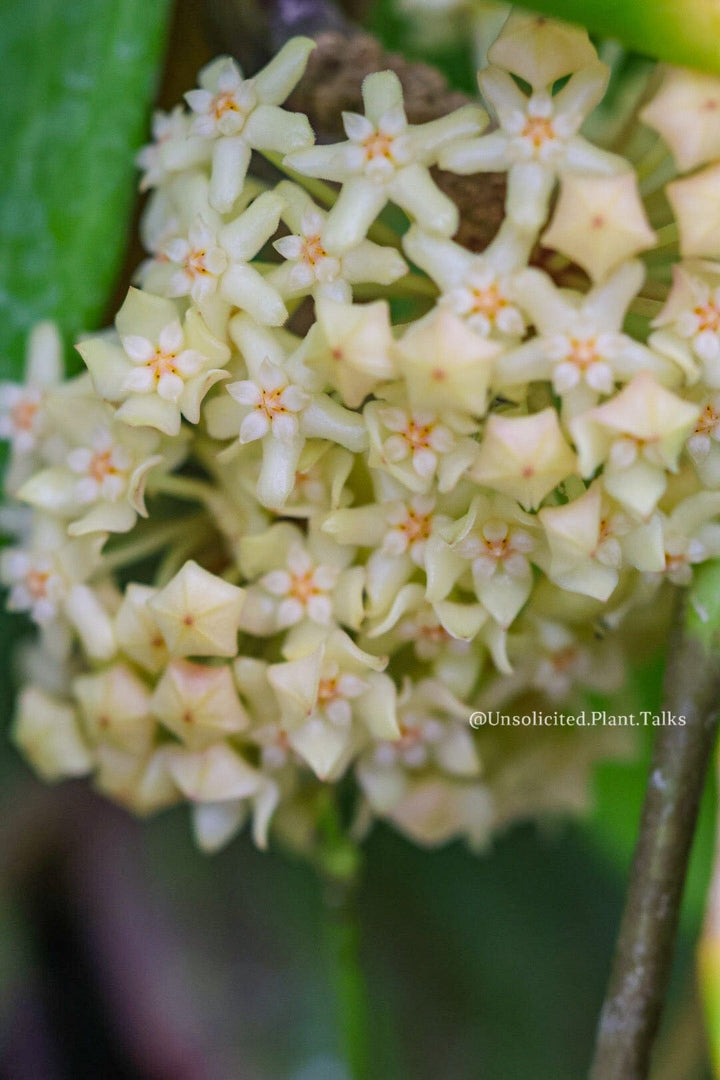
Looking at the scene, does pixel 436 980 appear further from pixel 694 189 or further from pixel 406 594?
pixel 694 189

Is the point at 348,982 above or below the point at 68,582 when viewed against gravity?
below

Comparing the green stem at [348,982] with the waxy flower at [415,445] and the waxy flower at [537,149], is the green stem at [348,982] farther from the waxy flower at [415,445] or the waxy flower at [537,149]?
the waxy flower at [537,149]

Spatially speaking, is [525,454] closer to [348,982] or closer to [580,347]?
[580,347]

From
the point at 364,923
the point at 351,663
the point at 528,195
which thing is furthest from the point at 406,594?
the point at 364,923

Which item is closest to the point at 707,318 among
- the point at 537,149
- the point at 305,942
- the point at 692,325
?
the point at 692,325

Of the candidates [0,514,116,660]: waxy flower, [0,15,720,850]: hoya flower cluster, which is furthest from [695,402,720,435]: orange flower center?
[0,514,116,660]: waxy flower

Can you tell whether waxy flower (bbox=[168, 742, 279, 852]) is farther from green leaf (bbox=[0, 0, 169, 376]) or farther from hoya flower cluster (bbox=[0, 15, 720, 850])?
green leaf (bbox=[0, 0, 169, 376])
